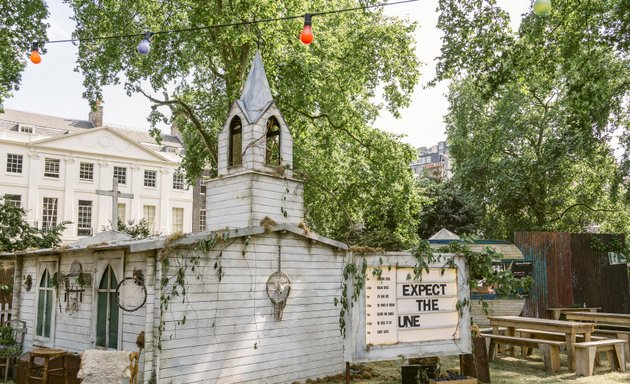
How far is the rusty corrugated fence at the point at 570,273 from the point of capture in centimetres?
1752

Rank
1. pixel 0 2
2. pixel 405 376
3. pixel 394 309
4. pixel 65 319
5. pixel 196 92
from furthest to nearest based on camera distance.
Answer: pixel 196 92 → pixel 0 2 → pixel 65 319 → pixel 405 376 → pixel 394 309

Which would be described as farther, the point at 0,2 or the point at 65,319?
the point at 0,2

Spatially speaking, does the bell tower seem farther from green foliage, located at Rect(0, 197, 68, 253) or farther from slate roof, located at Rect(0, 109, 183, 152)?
slate roof, located at Rect(0, 109, 183, 152)

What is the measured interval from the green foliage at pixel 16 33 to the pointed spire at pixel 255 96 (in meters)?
9.46

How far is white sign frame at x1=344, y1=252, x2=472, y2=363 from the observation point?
299 inches

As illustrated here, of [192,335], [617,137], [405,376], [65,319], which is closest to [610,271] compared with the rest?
[617,137]

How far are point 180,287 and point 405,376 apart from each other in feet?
12.6

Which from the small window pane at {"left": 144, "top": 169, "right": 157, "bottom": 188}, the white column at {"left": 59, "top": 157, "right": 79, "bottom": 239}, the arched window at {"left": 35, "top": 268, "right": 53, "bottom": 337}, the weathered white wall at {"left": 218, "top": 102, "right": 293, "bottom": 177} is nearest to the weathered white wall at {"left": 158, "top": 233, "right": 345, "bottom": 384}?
the weathered white wall at {"left": 218, "top": 102, "right": 293, "bottom": 177}

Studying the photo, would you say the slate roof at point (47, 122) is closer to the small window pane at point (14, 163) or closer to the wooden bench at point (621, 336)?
the small window pane at point (14, 163)

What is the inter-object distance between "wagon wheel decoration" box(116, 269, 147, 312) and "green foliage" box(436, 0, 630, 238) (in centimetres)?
967

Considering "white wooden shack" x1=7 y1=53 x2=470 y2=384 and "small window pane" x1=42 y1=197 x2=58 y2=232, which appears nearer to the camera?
"white wooden shack" x1=7 y1=53 x2=470 y2=384

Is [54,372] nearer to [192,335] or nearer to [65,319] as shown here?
[65,319]

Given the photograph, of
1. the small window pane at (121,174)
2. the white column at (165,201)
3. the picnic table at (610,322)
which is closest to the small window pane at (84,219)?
the small window pane at (121,174)

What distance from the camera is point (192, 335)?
8.94 meters
